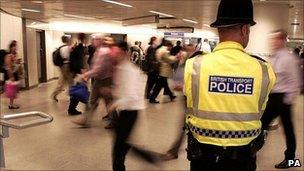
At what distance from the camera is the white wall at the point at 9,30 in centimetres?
1038

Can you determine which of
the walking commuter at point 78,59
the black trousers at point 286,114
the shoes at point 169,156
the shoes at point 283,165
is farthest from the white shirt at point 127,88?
the walking commuter at point 78,59

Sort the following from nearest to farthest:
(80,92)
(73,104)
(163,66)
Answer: (80,92) → (73,104) → (163,66)

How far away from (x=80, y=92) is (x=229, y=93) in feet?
19.4

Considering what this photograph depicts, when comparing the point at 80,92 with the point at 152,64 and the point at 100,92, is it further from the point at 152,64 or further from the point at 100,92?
the point at 152,64

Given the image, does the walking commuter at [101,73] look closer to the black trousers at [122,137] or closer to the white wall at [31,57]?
the black trousers at [122,137]

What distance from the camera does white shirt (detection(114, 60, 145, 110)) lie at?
3.58 metres

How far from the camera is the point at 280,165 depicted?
4219 mm

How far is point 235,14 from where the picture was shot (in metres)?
1.67

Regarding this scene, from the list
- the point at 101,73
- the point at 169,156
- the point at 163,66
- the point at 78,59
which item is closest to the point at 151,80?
the point at 163,66

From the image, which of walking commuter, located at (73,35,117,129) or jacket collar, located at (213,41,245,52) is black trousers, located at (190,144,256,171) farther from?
walking commuter, located at (73,35,117,129)

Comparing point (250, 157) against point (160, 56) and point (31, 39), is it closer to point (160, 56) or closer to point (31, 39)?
point (160, 56)

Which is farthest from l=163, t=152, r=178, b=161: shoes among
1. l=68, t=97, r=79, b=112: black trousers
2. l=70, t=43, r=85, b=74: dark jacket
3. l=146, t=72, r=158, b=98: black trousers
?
l=146, t=72, r=158, b=98: black trousers

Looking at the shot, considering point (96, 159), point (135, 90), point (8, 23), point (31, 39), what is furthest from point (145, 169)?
point (31, 39)

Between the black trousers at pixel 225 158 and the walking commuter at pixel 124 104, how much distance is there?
6.05 feet
